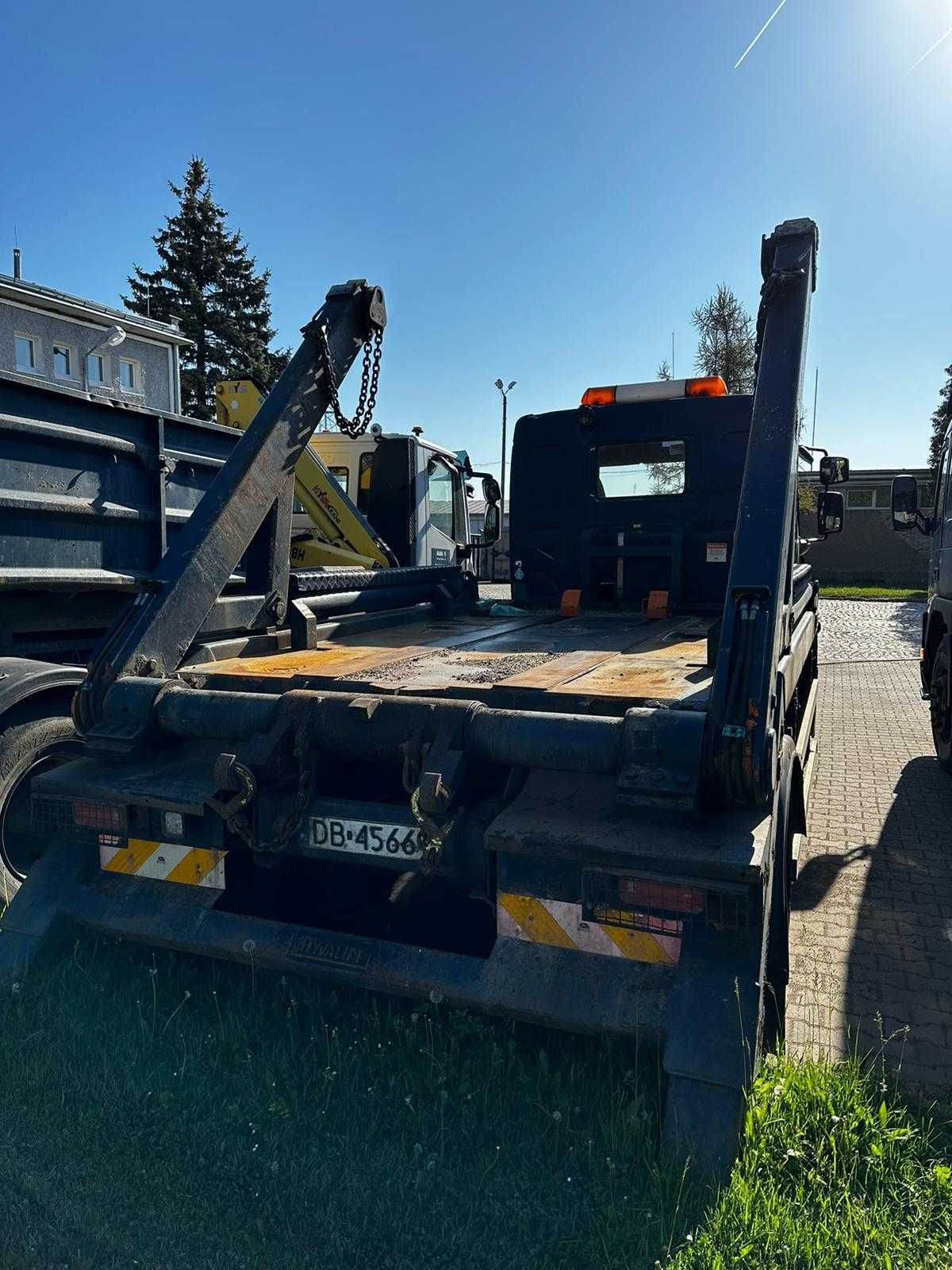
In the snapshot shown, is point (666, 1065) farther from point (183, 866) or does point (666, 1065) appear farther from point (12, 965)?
point (12, 965)

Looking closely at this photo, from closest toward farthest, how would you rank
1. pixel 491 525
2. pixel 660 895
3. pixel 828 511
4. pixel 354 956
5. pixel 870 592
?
pixel 660 895
pixel 354 956
pixel 828 511
pixel 491 525
pixel 870 592

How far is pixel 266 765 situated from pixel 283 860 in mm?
745

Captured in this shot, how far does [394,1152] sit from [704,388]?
4.71 meters

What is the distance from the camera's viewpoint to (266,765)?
2.84 meters

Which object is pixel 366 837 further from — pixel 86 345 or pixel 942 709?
pixel 86 345

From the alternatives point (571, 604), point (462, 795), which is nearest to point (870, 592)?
point (571, 604)

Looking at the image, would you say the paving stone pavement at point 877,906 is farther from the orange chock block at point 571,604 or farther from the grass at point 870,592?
the grass at point 870,592

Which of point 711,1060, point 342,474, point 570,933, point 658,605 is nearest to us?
point 711,1060

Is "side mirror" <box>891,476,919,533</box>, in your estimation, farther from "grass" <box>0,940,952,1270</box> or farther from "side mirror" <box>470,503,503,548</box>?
"grass" <box>0,940,952,1270</box>

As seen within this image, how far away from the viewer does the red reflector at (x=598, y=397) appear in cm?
586

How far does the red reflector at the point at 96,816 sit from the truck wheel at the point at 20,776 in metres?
0.89

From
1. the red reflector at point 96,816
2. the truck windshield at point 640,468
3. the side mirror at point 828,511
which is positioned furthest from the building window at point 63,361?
the red reflector at point 96,816

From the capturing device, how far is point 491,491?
7395 mm

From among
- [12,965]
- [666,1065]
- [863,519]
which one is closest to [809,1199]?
[666,1065]
